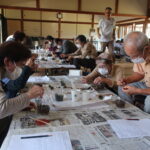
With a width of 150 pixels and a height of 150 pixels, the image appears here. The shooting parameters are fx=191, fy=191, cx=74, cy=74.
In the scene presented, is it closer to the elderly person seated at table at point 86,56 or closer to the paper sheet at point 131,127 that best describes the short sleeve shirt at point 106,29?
the elderly person seated at table at point 86,56

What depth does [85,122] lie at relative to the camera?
44.4 inches

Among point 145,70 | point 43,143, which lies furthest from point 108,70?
point 43,143

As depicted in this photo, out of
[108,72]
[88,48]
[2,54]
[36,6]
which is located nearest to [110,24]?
[88,48]

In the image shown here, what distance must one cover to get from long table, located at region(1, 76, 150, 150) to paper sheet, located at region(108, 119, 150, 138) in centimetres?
3

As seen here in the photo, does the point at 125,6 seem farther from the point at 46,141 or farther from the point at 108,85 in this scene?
the point at 46,141

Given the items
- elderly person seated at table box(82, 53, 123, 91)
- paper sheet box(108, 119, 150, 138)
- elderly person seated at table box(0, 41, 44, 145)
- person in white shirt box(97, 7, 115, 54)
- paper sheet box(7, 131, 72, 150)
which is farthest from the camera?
person in white shirt box(97, 7, 115, 54)

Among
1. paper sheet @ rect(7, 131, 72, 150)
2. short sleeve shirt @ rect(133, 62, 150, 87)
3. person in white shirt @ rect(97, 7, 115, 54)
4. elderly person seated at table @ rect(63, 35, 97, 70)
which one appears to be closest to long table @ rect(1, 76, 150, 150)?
paper sheet @ rect(7, 131, 72, 150)

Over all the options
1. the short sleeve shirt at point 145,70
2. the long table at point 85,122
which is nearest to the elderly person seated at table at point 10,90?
the long table at point 85,122

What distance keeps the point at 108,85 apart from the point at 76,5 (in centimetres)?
510

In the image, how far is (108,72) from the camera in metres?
2.23

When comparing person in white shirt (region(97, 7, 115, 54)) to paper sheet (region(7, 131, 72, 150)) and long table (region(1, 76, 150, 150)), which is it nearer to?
long table (region(1, 76, 150, 150))

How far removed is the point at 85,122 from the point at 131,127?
26 centimetres

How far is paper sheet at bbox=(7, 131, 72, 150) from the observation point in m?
0.86

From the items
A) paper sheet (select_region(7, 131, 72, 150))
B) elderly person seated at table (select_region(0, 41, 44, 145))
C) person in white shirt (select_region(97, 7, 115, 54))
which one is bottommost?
paper sheet (select_region(7, 131, 72, 150))
